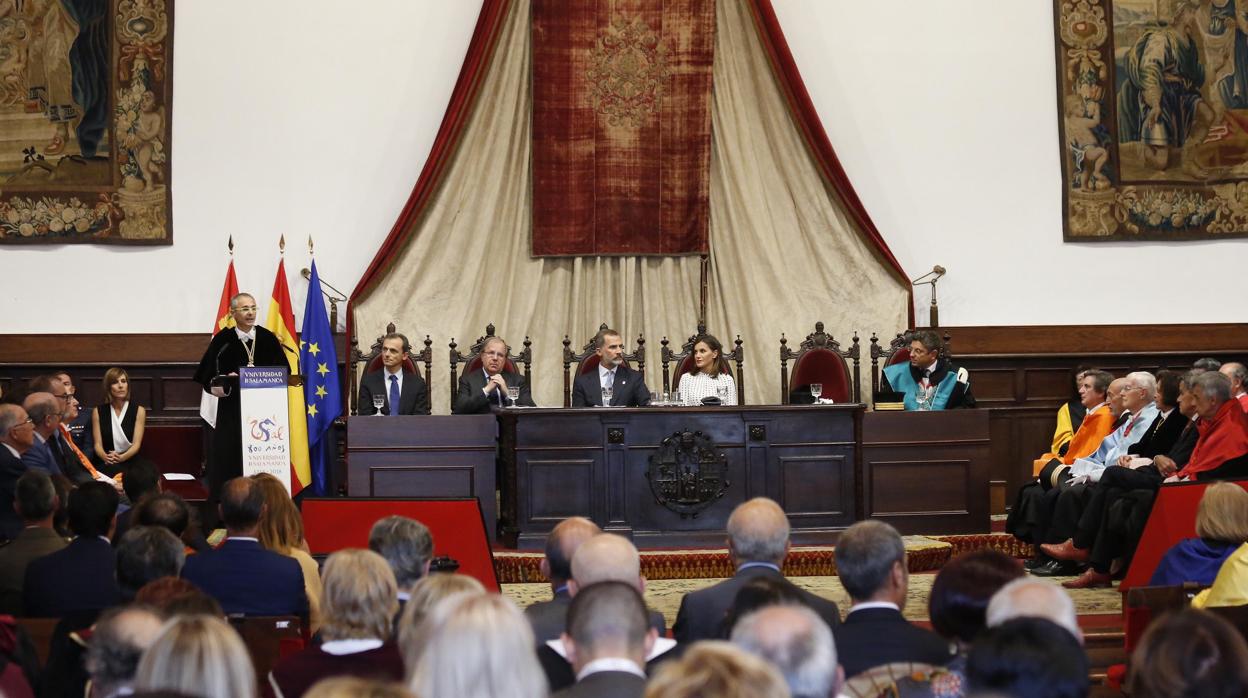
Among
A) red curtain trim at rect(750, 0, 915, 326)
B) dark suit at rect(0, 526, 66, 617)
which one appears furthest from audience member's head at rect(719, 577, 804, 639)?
red curtain trim at rect(750, 0, 915, 326)

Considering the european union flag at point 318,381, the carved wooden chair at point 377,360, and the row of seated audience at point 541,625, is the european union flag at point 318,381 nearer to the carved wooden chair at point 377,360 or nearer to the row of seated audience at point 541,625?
the carved wooden chair at point 377,360

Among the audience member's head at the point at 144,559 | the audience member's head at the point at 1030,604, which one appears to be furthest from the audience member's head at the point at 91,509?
the audience member's head at the point at 1030,604

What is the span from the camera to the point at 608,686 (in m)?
2.71

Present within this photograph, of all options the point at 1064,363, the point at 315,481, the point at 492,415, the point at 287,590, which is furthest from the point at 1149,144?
the point at 287,590

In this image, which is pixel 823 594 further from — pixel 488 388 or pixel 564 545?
pixel 564 545

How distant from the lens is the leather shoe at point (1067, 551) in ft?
24.9

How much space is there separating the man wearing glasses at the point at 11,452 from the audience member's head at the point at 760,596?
4.17 metres

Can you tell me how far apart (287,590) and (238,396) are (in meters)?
4.68

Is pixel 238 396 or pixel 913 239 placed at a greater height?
pixel 913 239

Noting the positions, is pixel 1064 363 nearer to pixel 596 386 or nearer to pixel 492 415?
pixel 596 386

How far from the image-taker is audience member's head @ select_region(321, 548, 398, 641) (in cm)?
324

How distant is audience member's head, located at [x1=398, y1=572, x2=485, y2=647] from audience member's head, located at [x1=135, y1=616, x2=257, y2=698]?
2.32 ft

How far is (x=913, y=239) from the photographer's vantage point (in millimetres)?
10914

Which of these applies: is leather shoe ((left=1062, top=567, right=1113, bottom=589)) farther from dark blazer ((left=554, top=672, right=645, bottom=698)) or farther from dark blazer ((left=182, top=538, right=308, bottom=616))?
dark blazer ((left=554, top=672, right=645, bottom=698))
